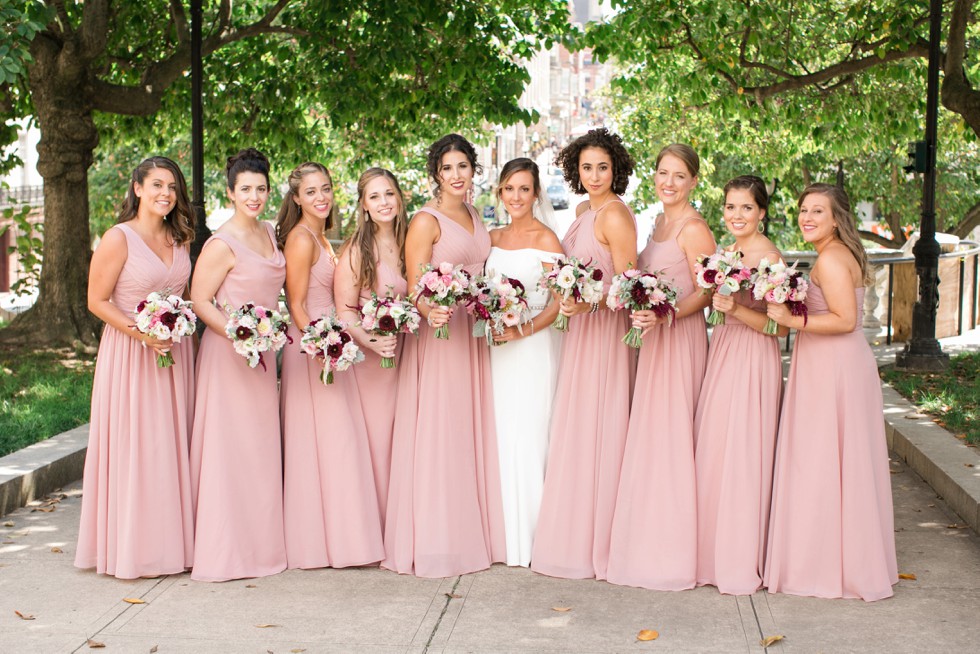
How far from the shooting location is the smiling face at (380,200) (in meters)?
6.43

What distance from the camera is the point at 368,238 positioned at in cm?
650

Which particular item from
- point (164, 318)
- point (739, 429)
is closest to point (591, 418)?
point (739, 429)

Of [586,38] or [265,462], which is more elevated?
[586,38]

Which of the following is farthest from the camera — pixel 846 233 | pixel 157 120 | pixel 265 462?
pixel 157 120

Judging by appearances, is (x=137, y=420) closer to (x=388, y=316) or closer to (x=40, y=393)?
(x=388, y=316)

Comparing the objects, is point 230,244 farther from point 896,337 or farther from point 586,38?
point 896,337

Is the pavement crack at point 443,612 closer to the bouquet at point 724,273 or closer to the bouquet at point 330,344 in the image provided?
the bouquet at point 330,344

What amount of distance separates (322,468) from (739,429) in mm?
2322

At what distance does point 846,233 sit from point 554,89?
134 m

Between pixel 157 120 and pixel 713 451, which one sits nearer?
pixel 713 451

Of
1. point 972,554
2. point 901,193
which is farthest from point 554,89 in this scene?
point 972,554

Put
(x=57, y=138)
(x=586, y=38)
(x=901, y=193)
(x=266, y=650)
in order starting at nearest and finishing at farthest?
(x=266, y=650) → (x=57, y=138) → (x=586, y=38) → (x=901, y=193)

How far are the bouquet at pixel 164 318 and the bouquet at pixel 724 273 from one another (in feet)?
8.70

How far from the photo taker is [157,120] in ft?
57.5
